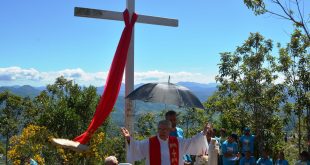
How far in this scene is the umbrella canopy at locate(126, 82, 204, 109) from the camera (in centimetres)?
535

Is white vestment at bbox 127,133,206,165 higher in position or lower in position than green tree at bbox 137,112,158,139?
higher

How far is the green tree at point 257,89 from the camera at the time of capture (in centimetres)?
1252

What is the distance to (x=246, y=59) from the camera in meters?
13.1

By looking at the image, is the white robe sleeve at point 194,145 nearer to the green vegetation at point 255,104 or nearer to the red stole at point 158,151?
the red stole at point 158,151

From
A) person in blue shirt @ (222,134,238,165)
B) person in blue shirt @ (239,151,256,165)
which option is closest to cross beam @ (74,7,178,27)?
person in blue shirt @ (222,134,238,165)

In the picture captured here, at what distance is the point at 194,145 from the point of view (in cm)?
507

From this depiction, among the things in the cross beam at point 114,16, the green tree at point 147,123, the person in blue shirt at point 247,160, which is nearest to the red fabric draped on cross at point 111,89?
the cross beam at point 114,16

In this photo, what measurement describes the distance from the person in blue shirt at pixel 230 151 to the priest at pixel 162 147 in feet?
16.9

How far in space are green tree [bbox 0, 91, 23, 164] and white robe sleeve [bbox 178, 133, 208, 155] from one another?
31249 millimetres

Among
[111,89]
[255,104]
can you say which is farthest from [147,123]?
[111,89]

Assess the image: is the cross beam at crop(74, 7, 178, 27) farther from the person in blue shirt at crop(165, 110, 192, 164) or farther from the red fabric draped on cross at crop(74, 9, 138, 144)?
the person in blue shirt at crop(165, 110, 192, 164)

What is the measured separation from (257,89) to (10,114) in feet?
90.2

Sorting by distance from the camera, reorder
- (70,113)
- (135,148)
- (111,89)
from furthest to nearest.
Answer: (70,113)
(111,89)
(135,148)

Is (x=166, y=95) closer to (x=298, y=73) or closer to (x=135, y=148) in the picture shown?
(x=135, y=148)
